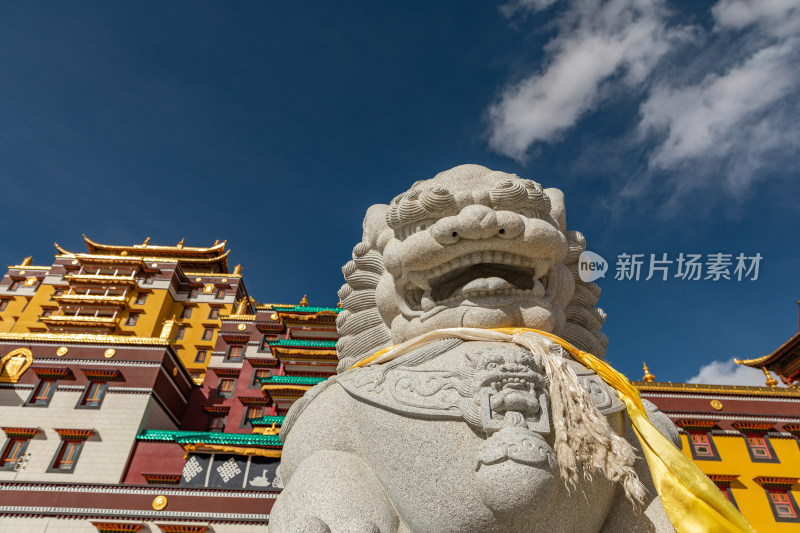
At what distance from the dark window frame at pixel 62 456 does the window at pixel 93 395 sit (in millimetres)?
1214

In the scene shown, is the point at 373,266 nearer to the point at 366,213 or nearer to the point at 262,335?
the point at 366,213

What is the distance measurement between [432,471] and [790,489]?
19.0 meters

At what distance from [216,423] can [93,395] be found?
580 centimetres

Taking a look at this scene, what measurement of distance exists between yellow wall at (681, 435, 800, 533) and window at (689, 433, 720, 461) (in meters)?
0.12

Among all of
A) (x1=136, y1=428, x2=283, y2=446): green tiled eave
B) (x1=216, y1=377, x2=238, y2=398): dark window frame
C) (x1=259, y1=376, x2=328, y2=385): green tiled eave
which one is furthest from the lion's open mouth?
(x1=216, y1=377, x2=238, y2=398): dark window frame

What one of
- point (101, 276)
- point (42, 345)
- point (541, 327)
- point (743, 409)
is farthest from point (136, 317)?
point (541, 327)

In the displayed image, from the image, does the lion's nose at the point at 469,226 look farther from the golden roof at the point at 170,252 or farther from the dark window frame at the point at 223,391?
the golden roof at the point at 170,252

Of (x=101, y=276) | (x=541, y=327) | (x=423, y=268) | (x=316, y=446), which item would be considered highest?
(x=101, y=276)

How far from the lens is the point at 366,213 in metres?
3.94

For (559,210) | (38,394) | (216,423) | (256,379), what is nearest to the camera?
(559,210)

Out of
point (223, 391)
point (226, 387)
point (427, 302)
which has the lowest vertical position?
point (427, 302)

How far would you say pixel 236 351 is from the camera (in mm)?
26078

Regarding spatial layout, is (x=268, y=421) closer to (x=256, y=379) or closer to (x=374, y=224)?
(x=256, y=379)

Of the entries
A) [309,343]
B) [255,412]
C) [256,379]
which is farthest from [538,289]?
[256,379]
